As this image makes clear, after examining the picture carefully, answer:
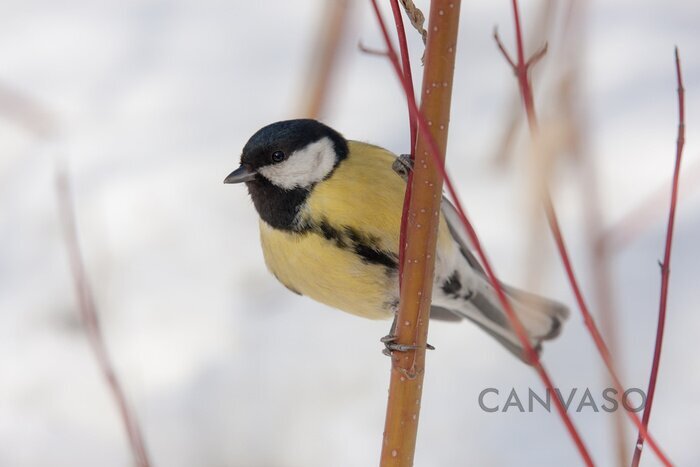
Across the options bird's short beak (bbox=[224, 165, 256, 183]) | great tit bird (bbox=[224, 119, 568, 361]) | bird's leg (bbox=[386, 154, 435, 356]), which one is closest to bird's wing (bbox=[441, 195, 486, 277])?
great tit bird (bbox=[224, 119, 568, 361])

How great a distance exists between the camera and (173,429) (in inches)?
75.7

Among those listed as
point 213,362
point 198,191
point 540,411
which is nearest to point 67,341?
point 213,362

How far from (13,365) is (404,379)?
1.36m

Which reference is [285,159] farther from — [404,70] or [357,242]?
[404,70]

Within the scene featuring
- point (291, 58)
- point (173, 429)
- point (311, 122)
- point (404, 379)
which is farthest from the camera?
point (291, 58)

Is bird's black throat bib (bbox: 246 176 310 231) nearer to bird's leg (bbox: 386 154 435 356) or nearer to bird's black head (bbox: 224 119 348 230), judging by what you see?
bird's black head (bbox: 224 119 348 230)

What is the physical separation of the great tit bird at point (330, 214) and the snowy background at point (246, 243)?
404 mm

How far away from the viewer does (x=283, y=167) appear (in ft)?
4.71

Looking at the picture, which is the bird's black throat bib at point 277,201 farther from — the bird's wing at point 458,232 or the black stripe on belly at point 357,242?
the bird's wing at point 458,232

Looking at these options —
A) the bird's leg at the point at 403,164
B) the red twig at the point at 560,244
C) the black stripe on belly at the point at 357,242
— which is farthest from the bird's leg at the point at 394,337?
the red twig at the point at 560,244

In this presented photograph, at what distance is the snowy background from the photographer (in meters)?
1.90

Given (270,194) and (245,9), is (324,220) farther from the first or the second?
(245,9)

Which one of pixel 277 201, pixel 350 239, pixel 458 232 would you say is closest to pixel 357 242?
pixel 350 239

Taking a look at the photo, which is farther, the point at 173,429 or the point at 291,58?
the point at 291,58
